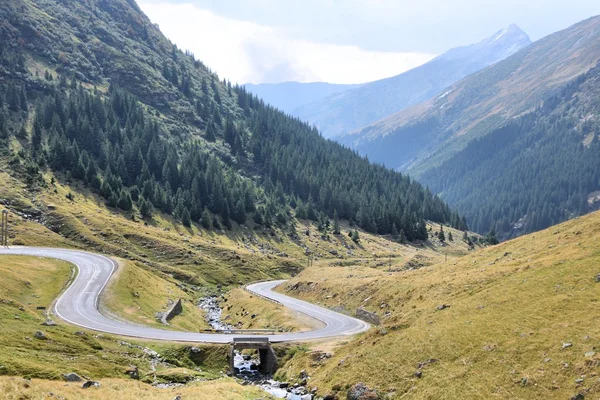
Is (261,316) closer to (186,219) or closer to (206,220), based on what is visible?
(186,219)

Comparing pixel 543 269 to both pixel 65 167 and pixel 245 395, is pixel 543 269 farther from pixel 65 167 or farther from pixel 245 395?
pixel 65 167

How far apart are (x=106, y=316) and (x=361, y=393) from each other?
4162 centimetres

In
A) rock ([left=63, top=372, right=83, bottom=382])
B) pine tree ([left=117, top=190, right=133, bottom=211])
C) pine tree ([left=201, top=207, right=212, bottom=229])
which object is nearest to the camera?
rock ([left=63, top=372, right=83, bottom=382])

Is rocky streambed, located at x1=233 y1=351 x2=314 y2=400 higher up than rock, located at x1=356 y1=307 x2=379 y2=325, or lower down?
higher up

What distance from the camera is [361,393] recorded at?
4078 cm

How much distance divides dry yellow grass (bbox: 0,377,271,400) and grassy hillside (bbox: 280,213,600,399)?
823 centimetres

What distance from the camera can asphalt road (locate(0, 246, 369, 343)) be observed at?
201 feet

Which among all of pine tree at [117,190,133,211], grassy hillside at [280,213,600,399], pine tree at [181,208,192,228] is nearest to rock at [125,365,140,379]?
grassy hillside at [280,213,600,399]

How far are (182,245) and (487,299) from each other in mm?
102684

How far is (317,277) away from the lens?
11569 centimetres

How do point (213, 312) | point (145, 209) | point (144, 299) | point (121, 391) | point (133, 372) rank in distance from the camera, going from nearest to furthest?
point (121, 391), point (133, 372), point (144, 299), point (213, 312), point (145, 209)

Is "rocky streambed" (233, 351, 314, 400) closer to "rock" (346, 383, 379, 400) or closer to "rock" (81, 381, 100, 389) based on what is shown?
"rock" (346, 383, 379, 400)

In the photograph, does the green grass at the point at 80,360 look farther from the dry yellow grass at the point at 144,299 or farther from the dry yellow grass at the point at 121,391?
the dry yellow grass at the point at 144,299

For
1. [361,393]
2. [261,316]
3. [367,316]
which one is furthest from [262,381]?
[261,316]
